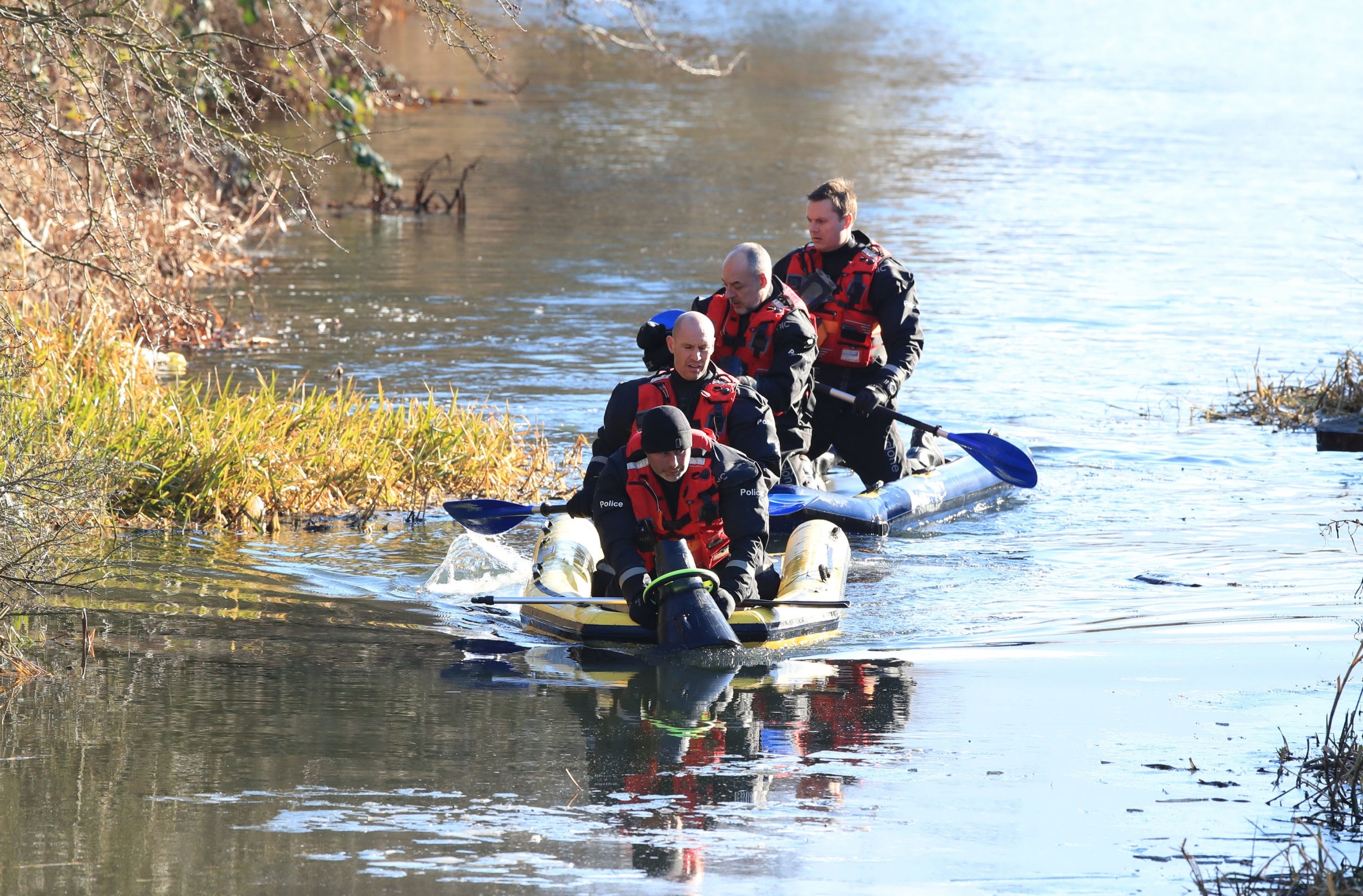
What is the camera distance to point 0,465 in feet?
22.3

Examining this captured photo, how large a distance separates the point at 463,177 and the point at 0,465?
535 inches

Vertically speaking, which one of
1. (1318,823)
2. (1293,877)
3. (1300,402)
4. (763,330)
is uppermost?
(1300,402)

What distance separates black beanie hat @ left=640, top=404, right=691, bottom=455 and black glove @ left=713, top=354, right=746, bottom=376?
214cm

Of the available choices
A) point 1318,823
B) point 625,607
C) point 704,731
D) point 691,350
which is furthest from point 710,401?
point 1318,823

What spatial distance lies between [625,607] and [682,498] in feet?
1.70

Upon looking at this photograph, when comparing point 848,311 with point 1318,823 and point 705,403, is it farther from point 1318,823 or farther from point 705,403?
point 1318,823

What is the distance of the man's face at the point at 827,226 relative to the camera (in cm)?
999

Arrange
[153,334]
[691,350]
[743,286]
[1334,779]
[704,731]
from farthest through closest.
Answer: [153,334], [743,286], [691,350], [704,731], [1334,779]

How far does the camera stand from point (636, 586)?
7098 mm

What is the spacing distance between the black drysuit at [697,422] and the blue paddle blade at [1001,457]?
8.09 feet

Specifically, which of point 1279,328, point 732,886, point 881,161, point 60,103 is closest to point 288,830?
point 732,886

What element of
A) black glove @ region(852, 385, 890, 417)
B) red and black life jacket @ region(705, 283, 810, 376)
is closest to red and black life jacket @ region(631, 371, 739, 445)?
red and black life jacket @ region(705, 283, 810, 376)

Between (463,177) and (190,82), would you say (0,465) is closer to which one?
(190,82)

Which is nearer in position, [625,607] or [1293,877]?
[1293,877]
